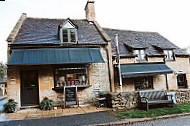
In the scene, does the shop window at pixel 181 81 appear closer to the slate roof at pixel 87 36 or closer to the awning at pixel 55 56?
the slate roof at pixel 87 36

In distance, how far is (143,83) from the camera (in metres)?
13.1

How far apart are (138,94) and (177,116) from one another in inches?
91.6

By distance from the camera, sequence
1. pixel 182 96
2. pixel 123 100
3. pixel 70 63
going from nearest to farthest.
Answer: pixel 123 100 → pixel 182 96 → pixel 70 63

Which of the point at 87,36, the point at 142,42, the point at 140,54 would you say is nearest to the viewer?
the point at 87,36

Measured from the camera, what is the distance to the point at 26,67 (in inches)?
391

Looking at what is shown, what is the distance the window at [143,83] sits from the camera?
12953mm

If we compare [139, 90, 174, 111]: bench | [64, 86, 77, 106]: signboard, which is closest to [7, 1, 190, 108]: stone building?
[64, 86, 77, 106]: signboard

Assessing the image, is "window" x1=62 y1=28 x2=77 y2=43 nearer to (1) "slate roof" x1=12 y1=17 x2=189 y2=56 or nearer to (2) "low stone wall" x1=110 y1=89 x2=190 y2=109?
(1) "slate roof" x1=12 y1=17 x2=189 y2=56

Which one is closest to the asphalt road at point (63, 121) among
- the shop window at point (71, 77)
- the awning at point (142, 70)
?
the shop window at point (71, 77)

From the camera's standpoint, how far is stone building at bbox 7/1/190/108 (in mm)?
9742

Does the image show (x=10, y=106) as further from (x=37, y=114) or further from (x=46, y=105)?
(x=46, y=105)

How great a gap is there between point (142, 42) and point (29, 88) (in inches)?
475

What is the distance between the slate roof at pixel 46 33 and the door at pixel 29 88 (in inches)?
92.6

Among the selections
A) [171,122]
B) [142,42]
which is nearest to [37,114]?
[171,122]
